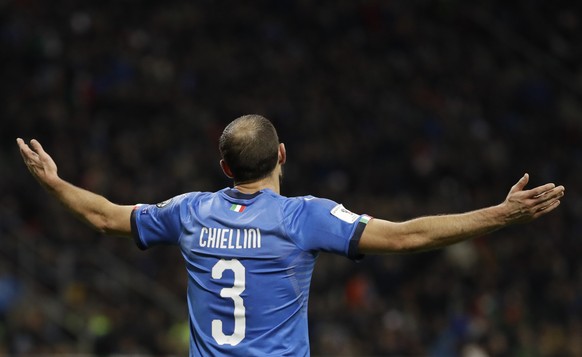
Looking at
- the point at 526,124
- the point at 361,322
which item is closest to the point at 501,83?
the point at 526,124

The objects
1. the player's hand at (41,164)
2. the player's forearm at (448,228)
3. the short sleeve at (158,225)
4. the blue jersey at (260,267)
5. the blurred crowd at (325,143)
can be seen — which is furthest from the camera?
the blurred crowd at (325,143)

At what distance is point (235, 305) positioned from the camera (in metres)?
4.39

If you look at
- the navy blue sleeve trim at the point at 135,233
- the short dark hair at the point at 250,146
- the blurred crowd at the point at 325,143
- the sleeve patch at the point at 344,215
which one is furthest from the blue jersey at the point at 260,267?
the blurred crowd at the point at 325,143

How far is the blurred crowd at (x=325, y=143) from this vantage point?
1443 cm

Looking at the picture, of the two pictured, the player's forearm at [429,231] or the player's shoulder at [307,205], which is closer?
the player's forearm at [429,231]

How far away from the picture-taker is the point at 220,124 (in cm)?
1823

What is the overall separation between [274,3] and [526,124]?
517 centimetres

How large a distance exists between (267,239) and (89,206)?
837 mm

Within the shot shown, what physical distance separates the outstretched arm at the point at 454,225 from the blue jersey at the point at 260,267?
0.08 meters

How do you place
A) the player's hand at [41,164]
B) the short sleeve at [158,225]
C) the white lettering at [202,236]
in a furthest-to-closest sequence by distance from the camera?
1. the player's hand at [41,164]
2. the short sleeve at [158,225]
3. the white lettering at [202,236]

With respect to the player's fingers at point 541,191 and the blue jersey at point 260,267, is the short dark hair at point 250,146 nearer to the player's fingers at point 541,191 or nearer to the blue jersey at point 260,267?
the blue jersey at point 260,267

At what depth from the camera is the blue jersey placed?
4340 mm

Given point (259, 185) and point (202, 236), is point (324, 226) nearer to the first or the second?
point (259, 185)

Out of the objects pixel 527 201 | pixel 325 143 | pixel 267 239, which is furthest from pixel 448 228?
pixel 325 143
